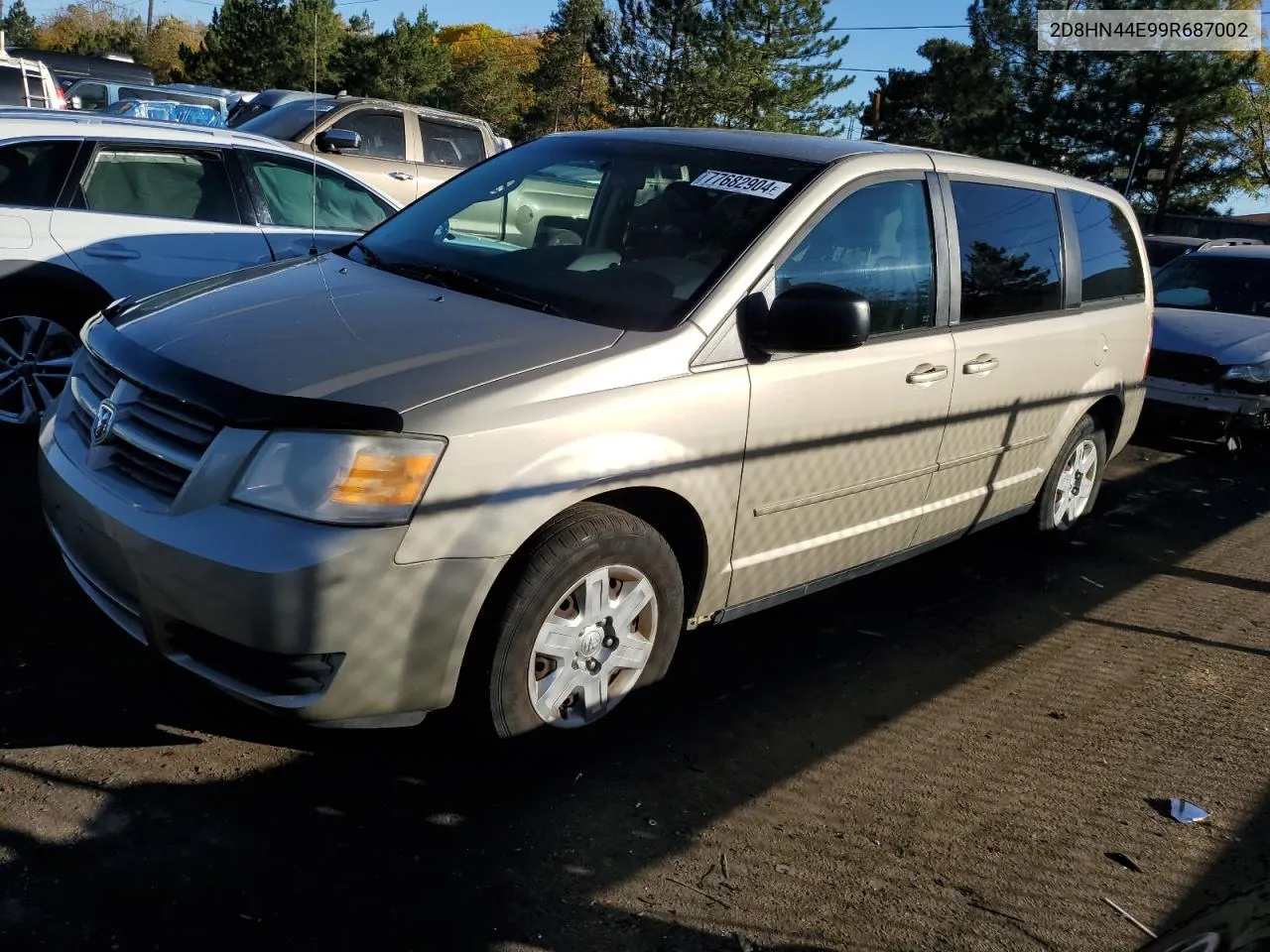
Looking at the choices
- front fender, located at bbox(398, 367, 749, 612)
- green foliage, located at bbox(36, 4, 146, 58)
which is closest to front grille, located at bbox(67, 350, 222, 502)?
front fender, located at bbox(398, 367, 749, 612)

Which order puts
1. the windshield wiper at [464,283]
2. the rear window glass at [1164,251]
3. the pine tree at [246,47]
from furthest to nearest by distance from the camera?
the pine tree at [246,47]
the rear window glass at [1164,251]
the windshield wiper at [464,283]

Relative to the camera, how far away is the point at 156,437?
9.96 ft

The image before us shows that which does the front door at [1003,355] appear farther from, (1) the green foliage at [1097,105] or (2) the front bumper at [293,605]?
(1) the green foliage at [1097,105]

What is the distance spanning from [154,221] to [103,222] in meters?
0.26

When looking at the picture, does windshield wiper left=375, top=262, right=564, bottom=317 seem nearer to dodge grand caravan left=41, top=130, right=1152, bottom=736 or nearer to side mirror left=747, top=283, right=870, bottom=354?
dodge grand caravan left=41, top=130, right=1152, bottom=736

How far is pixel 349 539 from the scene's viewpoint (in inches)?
108

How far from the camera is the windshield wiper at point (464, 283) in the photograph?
359 cm

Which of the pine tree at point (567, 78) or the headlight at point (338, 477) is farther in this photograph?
the pine tree at point (567, 78)

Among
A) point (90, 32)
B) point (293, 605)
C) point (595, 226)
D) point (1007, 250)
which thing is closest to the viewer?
point (293, 605)

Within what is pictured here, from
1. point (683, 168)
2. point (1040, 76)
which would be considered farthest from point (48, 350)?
point (1040, 76)

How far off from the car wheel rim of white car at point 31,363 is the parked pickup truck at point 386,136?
677 cm

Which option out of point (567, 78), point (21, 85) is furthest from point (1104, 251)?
point (567, 78)

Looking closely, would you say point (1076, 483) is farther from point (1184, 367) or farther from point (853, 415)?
point (1184, 367)

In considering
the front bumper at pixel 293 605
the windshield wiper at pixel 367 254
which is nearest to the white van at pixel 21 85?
the windshield wiper at pixel 367 254
